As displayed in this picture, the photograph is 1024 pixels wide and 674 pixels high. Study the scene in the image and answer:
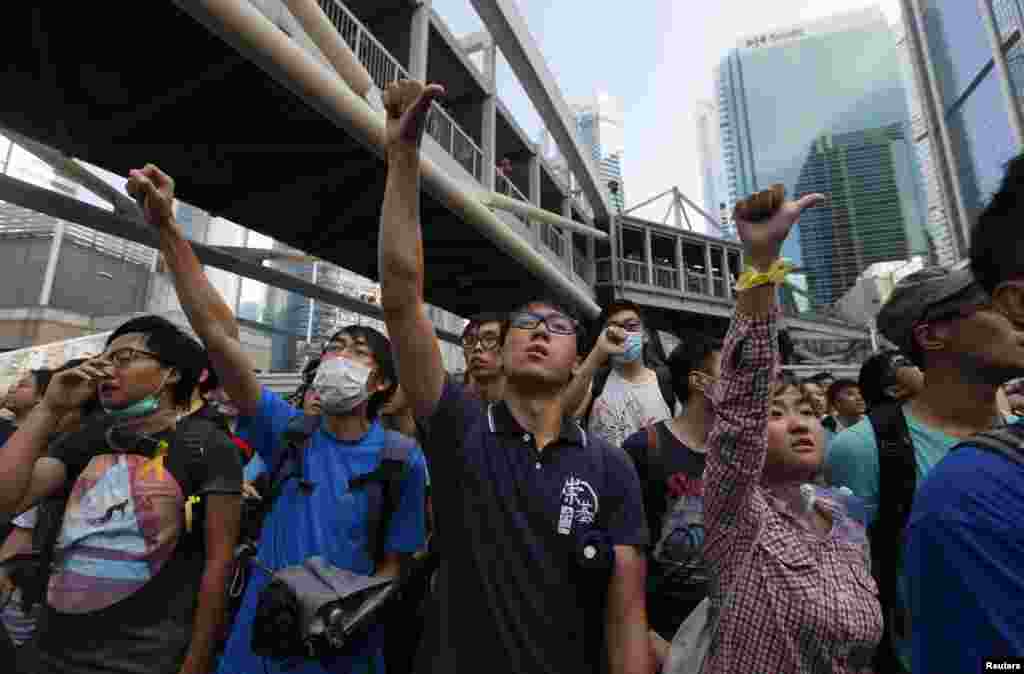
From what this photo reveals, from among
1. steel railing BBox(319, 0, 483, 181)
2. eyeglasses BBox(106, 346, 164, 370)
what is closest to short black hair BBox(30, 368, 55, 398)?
eyeglasses BBox(106, 346, 164, 370)

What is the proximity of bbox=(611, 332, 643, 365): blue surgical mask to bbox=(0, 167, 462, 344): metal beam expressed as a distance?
1.81m

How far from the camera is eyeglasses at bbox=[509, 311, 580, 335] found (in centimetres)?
207

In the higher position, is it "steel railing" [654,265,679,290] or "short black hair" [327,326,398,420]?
"steel railing" [654,265,679,290]

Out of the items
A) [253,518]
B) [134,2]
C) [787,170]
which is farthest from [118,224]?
[787,170]

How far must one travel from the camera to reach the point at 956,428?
6.42 ft

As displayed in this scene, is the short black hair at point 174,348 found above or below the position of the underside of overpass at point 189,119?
below

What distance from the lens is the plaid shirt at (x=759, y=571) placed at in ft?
4.51

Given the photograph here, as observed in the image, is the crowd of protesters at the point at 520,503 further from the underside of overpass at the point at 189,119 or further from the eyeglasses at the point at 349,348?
the underside of overpass at the point at 189,119

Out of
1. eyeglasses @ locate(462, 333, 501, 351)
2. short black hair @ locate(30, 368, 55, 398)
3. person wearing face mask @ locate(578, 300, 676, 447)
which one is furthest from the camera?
short black hair @ locate(30, 368, 55, 398)

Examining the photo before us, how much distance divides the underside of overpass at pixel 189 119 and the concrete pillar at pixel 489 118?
610 centimetres

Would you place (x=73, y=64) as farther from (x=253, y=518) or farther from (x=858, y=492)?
(x=858, y=492)

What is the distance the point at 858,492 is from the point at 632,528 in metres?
0.98

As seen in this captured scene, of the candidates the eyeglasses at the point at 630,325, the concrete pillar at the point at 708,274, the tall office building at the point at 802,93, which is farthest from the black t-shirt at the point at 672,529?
the tall office building at the point at 802,93

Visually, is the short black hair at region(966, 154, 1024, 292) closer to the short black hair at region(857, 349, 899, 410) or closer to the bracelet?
the bracelet
